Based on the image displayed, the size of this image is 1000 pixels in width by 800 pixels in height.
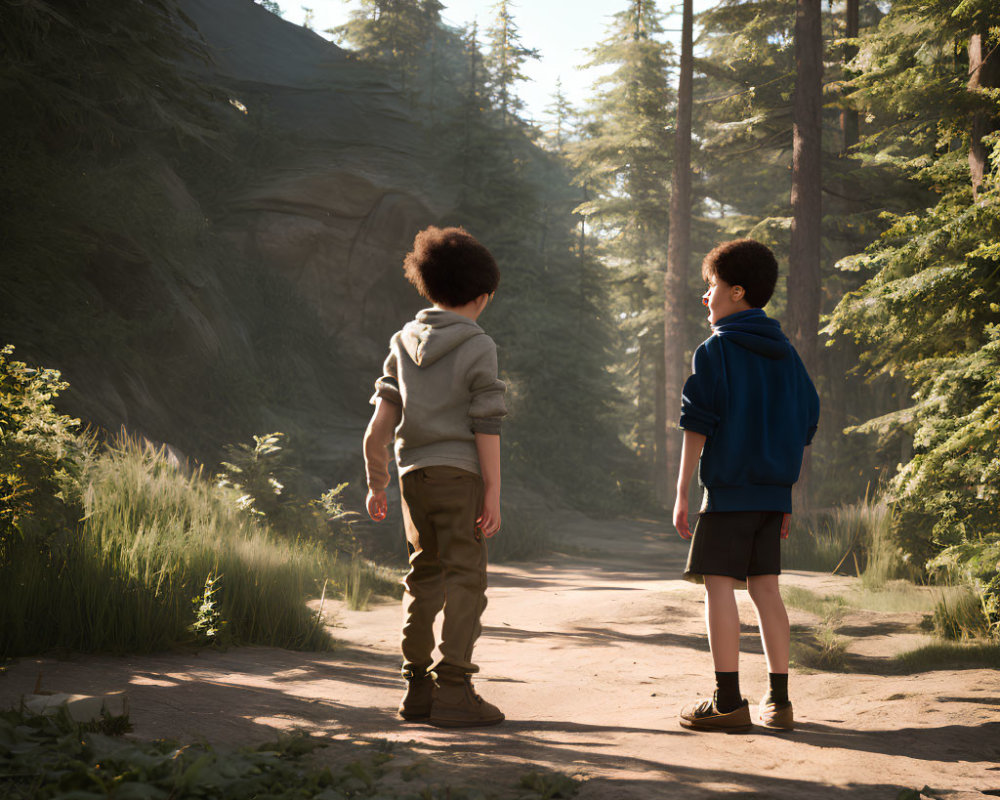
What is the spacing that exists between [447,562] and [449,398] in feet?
2.60

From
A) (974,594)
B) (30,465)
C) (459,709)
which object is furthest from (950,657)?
(30,465)

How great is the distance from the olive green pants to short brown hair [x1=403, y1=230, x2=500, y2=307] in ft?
3.00

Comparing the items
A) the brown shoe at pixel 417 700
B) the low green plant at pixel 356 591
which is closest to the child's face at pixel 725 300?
the brown shoe at pixel 417 700

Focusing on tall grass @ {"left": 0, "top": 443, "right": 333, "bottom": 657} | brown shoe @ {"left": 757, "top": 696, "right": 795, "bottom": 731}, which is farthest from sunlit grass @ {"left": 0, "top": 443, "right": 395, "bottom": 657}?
brown shoe @ {"left": 757, "top": 696, "right": 795, "bottom": 731}

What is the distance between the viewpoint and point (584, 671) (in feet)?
18.1

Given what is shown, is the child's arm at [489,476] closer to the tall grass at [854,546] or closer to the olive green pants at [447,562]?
the olive green pants at [447,562]

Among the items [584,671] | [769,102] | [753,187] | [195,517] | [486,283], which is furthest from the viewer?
[753,187]

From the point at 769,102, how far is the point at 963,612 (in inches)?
675

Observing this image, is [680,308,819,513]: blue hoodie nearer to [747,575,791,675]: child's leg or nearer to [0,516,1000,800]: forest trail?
[747,575,791,675]: child's leg

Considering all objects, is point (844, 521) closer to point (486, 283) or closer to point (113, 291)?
point (486, 283)

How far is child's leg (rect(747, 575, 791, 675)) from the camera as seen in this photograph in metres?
3.73

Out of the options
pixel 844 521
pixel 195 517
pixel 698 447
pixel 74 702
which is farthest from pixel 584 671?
pixel 844 521

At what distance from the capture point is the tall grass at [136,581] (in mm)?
4676

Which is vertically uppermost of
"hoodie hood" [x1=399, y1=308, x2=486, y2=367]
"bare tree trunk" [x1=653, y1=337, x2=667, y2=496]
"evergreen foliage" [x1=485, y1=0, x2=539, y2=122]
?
"evergreen foliage" [x1=485, y1=0, x2=539, y2=122]
